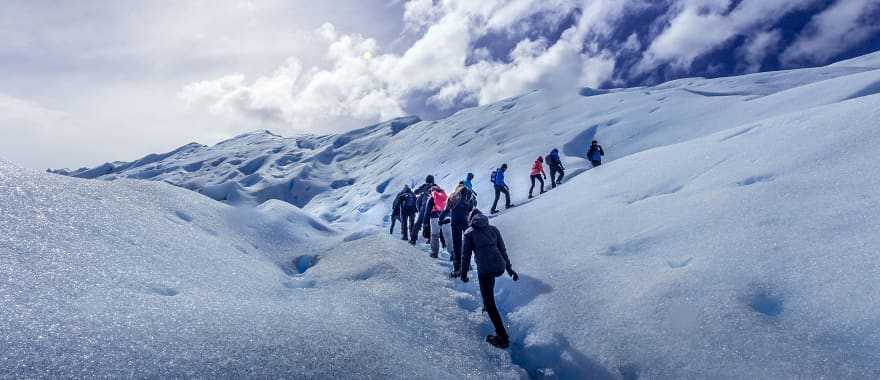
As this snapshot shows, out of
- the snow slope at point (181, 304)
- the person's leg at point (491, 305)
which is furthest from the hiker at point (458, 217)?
the person's leg at point (491, 305)

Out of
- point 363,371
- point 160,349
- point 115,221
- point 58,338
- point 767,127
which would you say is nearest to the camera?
point 58,338

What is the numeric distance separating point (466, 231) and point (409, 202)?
6875 mm

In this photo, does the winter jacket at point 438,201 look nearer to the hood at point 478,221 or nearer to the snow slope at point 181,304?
the snow slope at point 181,304

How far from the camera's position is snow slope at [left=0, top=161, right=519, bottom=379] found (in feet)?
12.9

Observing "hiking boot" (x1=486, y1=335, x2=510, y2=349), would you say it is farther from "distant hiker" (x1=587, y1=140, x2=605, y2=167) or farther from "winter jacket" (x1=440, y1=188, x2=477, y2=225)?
"distant hiker" (x1=587, y1=140, x2=605, y2=167)

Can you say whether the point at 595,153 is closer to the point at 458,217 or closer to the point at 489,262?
the point at 458,217

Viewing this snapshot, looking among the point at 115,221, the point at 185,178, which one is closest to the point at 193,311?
the point at 115,221

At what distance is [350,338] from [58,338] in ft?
8.90

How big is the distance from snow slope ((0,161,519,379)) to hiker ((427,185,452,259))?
1488 millimetres

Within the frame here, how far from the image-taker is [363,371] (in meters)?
4.75

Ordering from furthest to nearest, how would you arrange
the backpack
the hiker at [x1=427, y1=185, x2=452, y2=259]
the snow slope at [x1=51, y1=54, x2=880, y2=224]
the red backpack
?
the snow slope at [x1=51, y1=54, x2=880, y2=224]
the backpack
the red backpack
the hiker at [x1=427, y1=185, x2=452, y2=259]

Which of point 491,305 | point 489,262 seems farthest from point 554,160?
point 491,305

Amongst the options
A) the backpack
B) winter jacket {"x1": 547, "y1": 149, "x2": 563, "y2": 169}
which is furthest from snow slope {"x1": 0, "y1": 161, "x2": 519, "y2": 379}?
winter jacket {"x1": 547, "y1": 149, "x2": 563, "y2": 169}

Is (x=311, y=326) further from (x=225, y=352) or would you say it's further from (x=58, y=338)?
(x=58, y=338)
